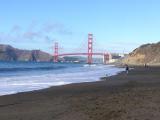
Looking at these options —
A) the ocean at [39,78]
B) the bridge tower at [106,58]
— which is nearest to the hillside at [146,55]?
the bridge tower at [106,58]

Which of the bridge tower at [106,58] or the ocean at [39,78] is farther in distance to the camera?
the bridge tower at [106,58]

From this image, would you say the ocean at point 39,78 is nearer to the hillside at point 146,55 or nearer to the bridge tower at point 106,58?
the hillside at point 146,55

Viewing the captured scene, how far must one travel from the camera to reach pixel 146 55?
509 feet

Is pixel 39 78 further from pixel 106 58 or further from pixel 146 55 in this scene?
pixel 106 58

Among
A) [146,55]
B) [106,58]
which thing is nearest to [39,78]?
[146,55]

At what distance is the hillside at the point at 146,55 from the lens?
148 m

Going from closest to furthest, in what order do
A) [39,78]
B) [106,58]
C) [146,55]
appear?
[39,78] < [146,55] < [106,58]

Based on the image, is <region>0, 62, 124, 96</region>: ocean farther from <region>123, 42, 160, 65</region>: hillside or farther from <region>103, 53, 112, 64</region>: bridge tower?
<region>103, 53, 112, 64</region>: bridge tower

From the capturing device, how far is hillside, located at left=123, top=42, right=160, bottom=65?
148 metres

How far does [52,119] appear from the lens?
11875 millimetres

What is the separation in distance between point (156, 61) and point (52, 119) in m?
128

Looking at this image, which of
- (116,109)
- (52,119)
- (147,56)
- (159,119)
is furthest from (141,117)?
(147,56)

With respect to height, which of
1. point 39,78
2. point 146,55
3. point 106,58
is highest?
point 146,55

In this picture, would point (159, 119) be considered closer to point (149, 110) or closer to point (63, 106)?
point (149, 110)
